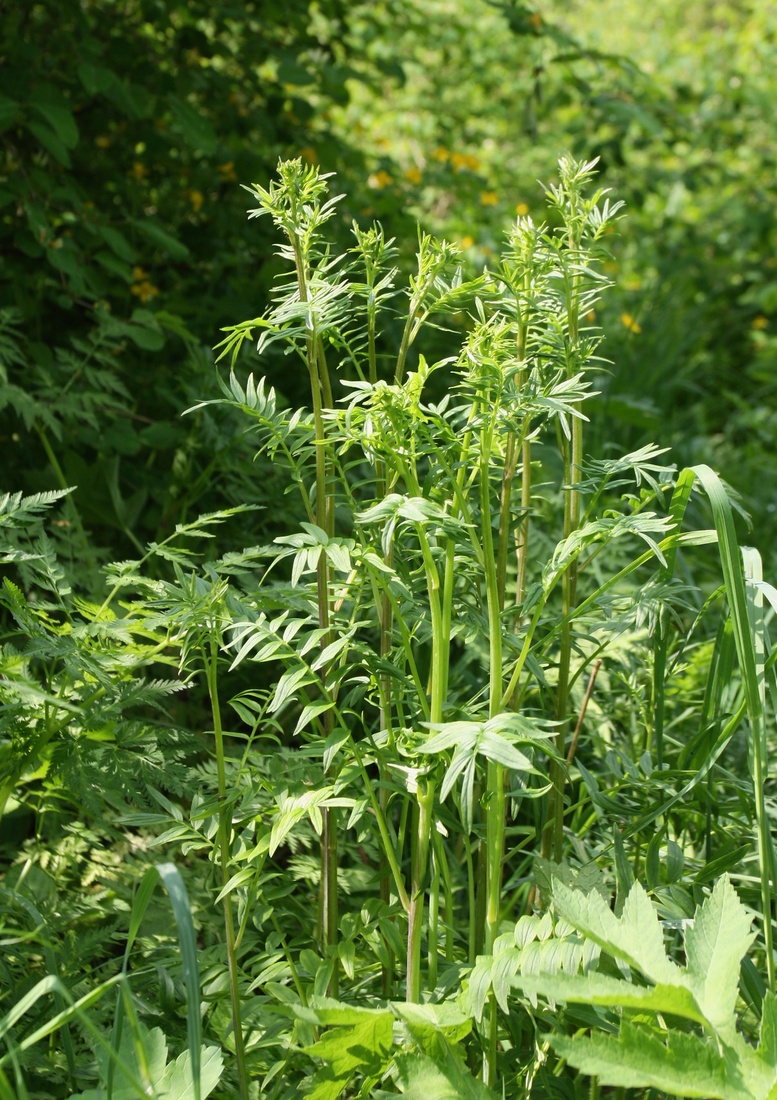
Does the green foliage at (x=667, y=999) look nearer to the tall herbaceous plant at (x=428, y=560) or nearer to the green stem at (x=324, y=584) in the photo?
the tall herbaceous plant at (x=428, y=560)

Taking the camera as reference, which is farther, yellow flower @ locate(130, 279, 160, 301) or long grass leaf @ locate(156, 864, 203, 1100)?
yellow flower @ locate(130, 279, 160, 301)

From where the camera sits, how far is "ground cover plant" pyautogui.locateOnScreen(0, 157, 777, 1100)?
99 cm

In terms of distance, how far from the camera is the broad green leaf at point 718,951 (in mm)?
967

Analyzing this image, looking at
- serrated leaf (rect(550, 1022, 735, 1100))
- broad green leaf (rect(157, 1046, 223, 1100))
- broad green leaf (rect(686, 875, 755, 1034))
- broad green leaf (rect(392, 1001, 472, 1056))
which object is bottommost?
broad green leaf (rect(157, 1046, 223, 1100))

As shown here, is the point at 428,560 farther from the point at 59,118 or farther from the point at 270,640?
the point at 59,118

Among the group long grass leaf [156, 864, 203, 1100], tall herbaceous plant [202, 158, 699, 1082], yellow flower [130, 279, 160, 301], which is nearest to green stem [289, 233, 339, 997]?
tall herbaceous plant [202, 158, 699, 1082]

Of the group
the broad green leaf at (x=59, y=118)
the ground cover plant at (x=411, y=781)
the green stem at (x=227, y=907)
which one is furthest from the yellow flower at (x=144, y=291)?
the green stem at (x=227, y=907)

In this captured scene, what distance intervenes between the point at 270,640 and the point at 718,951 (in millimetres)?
532

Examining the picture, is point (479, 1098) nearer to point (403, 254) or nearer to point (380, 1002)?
point (380, 1002)

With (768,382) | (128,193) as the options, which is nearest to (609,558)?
(128,193)

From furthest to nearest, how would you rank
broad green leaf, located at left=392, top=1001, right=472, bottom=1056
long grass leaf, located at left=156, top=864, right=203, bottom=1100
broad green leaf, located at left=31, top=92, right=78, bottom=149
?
broad green leaf, located at left=31, top=92, right=78, bottom=149, broad green leaf, located at left=392, top=1001, right=472, bottom=1056, long grass leaf, located at left=156, top=864, right=203, bottom=1100

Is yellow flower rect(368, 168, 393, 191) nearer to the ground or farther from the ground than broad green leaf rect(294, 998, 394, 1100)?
farther from the ground

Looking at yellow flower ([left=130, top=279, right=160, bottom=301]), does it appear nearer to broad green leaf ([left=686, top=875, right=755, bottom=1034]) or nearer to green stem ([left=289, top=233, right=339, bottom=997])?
green stem ([left=289, top=233, right=339, bottom=997])

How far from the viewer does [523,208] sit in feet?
13.9
